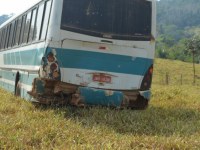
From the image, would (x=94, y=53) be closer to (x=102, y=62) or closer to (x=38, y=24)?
(x=102, y=62)

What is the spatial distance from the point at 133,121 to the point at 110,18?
2.57 m

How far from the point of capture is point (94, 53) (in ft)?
32.5

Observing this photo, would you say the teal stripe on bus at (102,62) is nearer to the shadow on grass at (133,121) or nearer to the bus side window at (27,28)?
the shadow on grass at (133,121)

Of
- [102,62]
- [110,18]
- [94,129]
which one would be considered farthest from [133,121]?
[110,18]

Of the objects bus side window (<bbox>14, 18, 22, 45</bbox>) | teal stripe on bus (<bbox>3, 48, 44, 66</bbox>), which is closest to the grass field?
teal stripe on bus (<bbox>3, 48, 44, 66</bbox>)

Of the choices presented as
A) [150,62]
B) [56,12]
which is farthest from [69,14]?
[150,62]

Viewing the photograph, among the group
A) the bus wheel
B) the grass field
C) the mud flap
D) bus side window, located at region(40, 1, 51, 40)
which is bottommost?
the grass field

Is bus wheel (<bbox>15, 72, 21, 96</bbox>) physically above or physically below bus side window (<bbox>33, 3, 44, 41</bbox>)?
below

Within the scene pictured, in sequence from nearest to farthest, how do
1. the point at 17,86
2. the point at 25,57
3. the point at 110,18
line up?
the point at 110,18
the point at 25,57
the point at 17,86

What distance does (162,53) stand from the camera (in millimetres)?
125500

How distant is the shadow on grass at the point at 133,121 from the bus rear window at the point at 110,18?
5.71 feet

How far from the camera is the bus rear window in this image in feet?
31.8

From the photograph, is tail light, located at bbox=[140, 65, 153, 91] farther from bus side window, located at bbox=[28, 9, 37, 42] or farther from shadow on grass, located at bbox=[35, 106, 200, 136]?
bus side window, located at bbox=[28, 9, 37, 42]

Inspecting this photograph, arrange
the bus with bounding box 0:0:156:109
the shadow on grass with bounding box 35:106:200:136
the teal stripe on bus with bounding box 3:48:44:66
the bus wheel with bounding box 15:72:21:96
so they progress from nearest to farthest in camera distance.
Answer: the shadow on grass with bounding box 35:106:200:136
the bus with bounding box 0:0:156:109
the teal stripe on bus with bounding box 3:48:44:66
the bus wheel with bounding box 15:72:21:96
